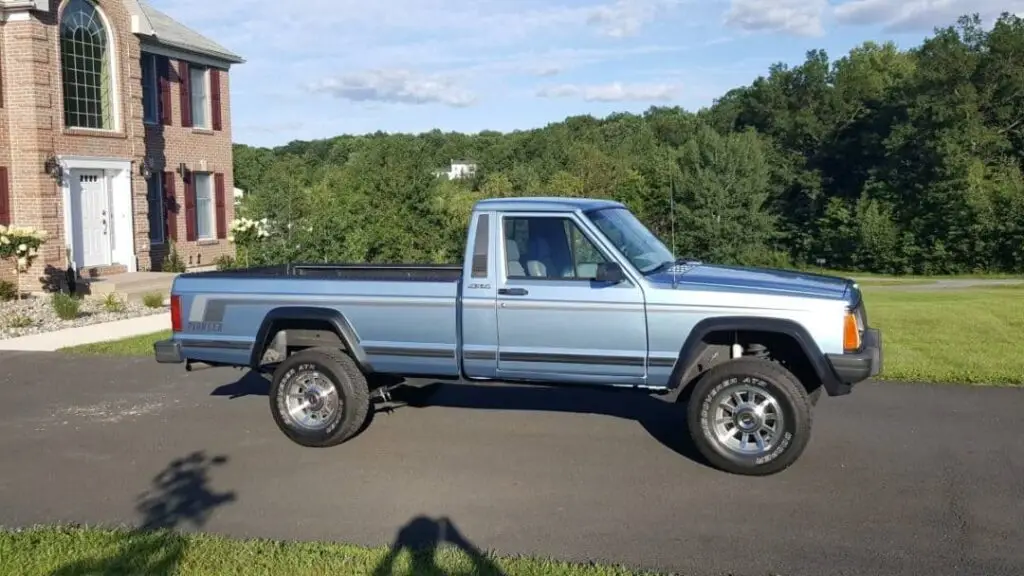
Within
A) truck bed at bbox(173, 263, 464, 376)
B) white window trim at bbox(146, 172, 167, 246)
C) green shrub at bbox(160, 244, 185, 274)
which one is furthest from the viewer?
white window trim at bbox(146, 172, 167, 246)

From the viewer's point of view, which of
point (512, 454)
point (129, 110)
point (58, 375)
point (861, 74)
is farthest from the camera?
point (861, 74)

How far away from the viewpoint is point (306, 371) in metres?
7.80

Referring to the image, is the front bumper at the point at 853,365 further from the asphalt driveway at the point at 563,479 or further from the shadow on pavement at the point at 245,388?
the shadow on pavement at the point at 245,388

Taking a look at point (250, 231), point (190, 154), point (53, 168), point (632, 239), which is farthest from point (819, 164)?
point (632, 239)

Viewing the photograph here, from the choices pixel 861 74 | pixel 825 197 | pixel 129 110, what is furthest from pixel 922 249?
pixel 129 110

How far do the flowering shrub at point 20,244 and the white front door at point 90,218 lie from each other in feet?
7.41

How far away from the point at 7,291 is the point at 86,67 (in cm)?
515

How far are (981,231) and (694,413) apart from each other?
1963 inches

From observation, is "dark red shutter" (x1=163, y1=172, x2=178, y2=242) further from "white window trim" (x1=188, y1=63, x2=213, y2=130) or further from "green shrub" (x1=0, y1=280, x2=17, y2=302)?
"green shrub" (x1=0, y1=280, x2=17, y2=302)

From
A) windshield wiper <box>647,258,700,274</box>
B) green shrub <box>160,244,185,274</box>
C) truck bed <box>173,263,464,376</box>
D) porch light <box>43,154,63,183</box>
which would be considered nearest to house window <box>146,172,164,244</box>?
green shrub <box>160,244,185,274</box>

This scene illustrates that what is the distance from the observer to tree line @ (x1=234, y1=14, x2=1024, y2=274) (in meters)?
43.5

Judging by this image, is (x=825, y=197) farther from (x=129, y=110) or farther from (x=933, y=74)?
(x=129, y=110)

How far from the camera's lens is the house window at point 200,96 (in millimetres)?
25516

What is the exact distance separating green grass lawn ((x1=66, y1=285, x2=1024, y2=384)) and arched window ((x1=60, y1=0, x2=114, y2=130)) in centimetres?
841
